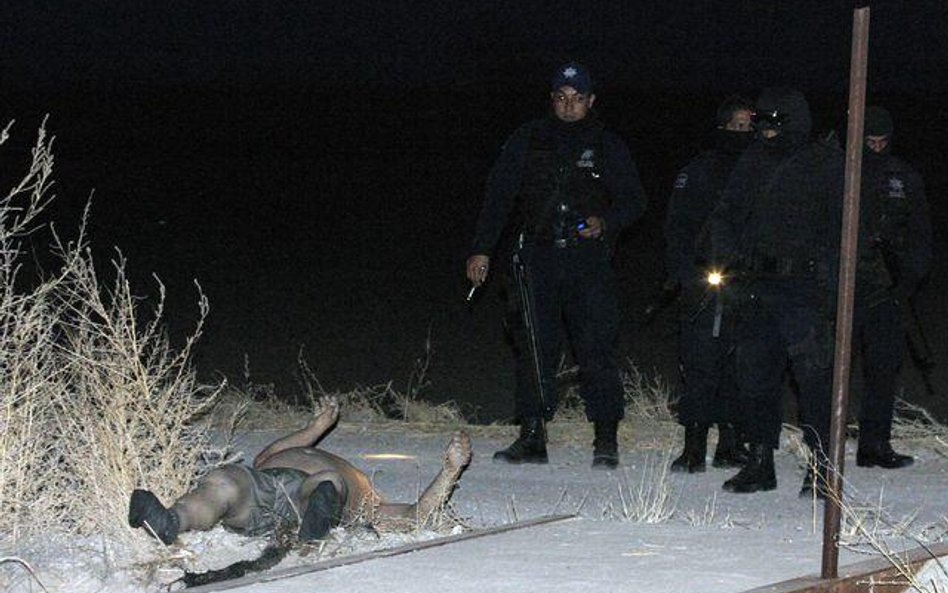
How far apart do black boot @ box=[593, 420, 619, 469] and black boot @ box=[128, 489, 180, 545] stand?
3.20 meters

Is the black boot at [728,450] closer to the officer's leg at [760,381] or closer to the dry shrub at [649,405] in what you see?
the officer's leg at [760,381]

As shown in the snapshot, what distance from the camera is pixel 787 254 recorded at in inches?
317

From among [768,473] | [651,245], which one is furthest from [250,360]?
[651,245]

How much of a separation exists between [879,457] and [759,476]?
889 millimetres

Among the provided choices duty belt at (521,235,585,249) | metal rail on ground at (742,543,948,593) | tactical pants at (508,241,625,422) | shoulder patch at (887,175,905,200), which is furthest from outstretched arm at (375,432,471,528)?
shoulder patch at (887,175,905,200)

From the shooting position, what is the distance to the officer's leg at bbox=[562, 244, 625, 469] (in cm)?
886

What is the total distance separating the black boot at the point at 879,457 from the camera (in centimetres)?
877

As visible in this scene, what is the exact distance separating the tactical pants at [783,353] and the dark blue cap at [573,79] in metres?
1.27

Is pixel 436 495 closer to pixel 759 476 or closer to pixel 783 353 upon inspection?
pixel 759 476

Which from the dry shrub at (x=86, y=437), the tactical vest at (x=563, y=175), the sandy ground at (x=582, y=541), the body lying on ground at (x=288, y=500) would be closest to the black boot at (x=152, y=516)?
the body lying on ground at (x=288, y=500)

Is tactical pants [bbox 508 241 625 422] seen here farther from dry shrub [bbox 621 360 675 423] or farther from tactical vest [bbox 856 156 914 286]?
tactical vest [bbox 856 156 914 286]

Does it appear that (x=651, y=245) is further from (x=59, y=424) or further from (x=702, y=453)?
(x=59, y=424)

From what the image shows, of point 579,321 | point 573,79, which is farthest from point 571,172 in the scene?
point 579,321

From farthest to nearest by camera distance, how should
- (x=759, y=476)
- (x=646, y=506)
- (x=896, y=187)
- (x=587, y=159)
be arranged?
(x=587, y=159), (x=896, y=187), (x=759, y=476), (x=646, y=506)
